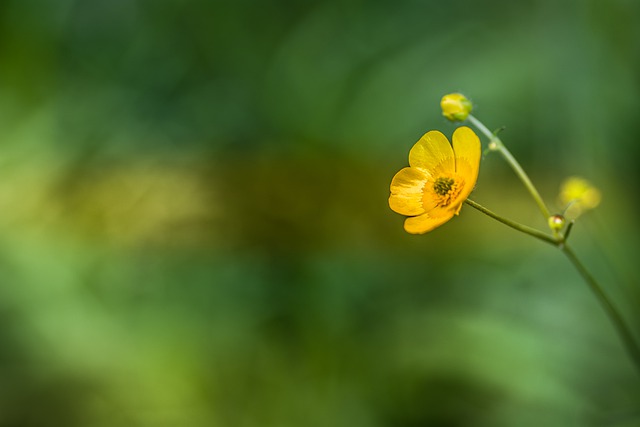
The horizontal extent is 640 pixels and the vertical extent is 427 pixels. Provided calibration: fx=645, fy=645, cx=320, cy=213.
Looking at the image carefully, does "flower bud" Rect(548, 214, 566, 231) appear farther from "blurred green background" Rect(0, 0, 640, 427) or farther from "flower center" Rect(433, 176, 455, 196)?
"blurred green background" Rect(0, 0, 640, 427)

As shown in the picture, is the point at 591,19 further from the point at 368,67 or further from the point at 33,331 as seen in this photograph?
the point at 33,331

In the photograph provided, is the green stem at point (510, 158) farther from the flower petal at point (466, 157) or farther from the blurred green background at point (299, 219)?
→ the blurred green background at point (299, 219)

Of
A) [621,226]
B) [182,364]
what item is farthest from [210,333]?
[621,226]

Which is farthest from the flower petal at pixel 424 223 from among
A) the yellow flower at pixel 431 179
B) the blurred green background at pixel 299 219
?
the blurred green background at pixel 299 219

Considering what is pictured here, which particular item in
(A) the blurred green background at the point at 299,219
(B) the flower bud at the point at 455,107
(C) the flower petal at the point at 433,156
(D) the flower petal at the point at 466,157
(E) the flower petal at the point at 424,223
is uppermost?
(A) the blurred green background at the point at 299,219

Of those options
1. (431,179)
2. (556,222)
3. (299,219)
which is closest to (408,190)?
(431,179)

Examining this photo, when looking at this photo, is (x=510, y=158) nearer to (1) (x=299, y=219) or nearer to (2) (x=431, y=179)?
(2) (x=431, y=179)
